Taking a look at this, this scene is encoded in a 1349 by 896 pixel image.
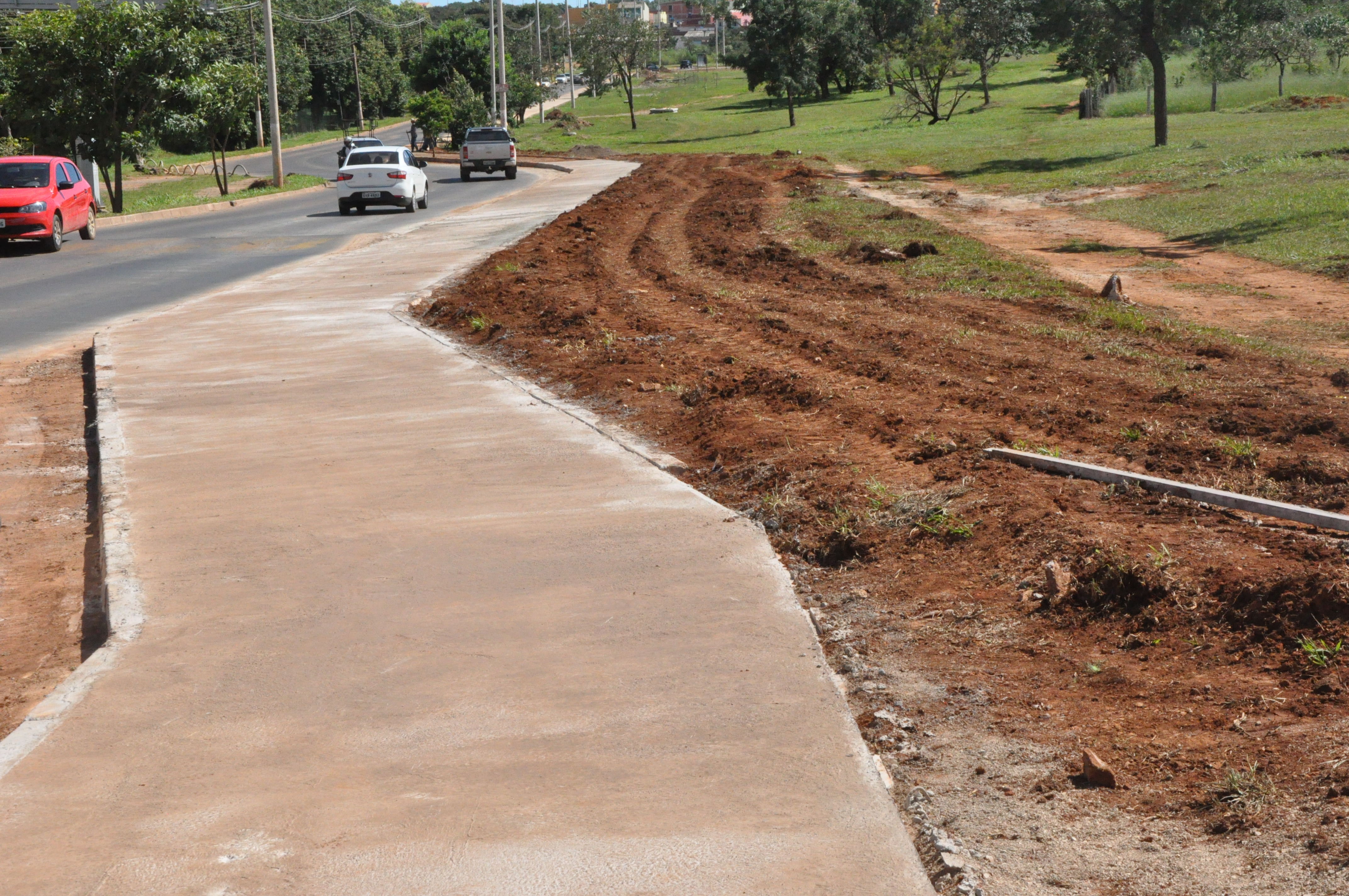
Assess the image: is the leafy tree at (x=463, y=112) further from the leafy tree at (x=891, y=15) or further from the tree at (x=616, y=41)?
the leafy tree at (x=891, y=15)

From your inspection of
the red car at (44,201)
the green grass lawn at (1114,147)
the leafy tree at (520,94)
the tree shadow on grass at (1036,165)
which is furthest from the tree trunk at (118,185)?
the leafy tree at (520,94)

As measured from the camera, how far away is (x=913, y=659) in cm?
521

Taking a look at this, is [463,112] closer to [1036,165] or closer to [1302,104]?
[1302,104]

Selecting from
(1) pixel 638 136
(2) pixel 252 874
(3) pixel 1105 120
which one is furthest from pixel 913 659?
(1) pixel 638 136

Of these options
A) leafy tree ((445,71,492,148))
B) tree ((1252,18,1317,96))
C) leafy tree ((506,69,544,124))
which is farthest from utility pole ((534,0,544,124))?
tree ((1252,18,1317,96))

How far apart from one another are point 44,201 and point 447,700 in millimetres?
23322

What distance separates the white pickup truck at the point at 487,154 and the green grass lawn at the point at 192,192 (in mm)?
5961

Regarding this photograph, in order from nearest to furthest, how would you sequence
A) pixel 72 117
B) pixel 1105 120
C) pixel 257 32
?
pixel 72 117 → pixel 1105 120 → pixel 257 32

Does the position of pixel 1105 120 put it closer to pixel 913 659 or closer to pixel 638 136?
pixel 638 136

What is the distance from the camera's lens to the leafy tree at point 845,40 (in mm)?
89438

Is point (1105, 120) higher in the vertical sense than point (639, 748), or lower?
higher

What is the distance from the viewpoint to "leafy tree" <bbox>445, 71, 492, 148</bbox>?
258 feet

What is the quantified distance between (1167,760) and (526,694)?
2.24 metres

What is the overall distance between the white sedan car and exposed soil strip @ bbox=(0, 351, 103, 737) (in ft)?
70.9
